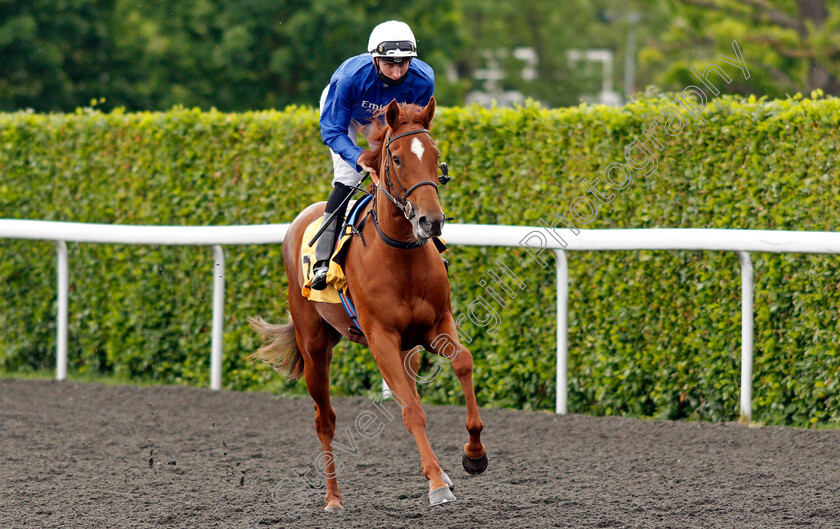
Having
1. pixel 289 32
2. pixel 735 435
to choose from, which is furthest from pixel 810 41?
pixel 735 435

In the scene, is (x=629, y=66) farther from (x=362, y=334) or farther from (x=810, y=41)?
(x=362, y=334)

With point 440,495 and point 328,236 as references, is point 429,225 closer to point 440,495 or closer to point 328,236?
point 440,495

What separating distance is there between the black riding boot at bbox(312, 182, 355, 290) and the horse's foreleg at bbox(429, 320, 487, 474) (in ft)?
2.43

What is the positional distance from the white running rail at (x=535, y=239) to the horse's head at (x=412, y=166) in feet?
7.25

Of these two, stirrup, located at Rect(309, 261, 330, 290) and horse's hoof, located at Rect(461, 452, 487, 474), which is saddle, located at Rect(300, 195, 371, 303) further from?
horse's hoof, located at Rect(461, 452, 487, 474)

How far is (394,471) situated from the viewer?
17.3 feet

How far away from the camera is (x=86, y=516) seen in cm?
440

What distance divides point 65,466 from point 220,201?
300 cm

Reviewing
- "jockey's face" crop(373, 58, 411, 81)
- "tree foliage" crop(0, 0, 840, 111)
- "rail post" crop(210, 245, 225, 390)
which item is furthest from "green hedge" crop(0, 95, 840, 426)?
"tree foliage" crop(0, 0, 840, 111)

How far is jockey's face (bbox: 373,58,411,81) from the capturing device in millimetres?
4570

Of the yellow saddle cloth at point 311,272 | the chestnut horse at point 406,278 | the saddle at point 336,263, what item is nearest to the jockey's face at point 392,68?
the chestnut horse at point 406,278

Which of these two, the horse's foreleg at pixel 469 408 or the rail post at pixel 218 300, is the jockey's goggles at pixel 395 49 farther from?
the rail post at pixel 218 300

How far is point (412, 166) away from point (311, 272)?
1096 millimetres

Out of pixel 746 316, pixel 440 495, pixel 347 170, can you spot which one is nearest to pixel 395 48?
pixel 347 170
